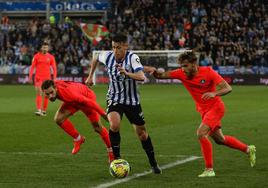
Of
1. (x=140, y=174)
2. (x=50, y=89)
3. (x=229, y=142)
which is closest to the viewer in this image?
(x=140, y=174)

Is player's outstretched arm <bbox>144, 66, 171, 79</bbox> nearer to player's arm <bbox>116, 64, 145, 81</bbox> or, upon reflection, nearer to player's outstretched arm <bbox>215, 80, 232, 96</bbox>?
player's arm <bbox>116, 64, 145, 81</bbox>

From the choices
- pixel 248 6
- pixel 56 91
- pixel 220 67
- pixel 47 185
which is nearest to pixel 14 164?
pixel 56 91

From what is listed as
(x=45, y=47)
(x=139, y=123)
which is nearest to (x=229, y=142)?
(x=139, y=123)

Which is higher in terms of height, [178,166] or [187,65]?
[187,65]

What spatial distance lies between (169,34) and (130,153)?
35692mm

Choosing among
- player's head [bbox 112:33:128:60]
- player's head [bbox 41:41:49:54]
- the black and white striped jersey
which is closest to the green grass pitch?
the black and white striped jersey

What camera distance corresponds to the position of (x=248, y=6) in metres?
49.0

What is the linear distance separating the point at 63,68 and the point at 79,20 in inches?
408

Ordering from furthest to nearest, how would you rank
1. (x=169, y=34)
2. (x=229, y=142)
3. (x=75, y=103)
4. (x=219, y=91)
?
(x=169, y=34) → (x=75, y=103) → (x=229, y=142) → (x=219, y=91)

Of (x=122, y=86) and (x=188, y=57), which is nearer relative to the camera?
(x=188, y=57)

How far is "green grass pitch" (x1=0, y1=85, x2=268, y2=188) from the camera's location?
1009 centimetres

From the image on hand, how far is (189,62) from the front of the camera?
34.7 feet

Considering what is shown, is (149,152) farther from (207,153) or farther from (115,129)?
(207,153)

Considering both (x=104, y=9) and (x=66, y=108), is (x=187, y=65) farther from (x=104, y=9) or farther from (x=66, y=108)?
(x=104, y=9)
